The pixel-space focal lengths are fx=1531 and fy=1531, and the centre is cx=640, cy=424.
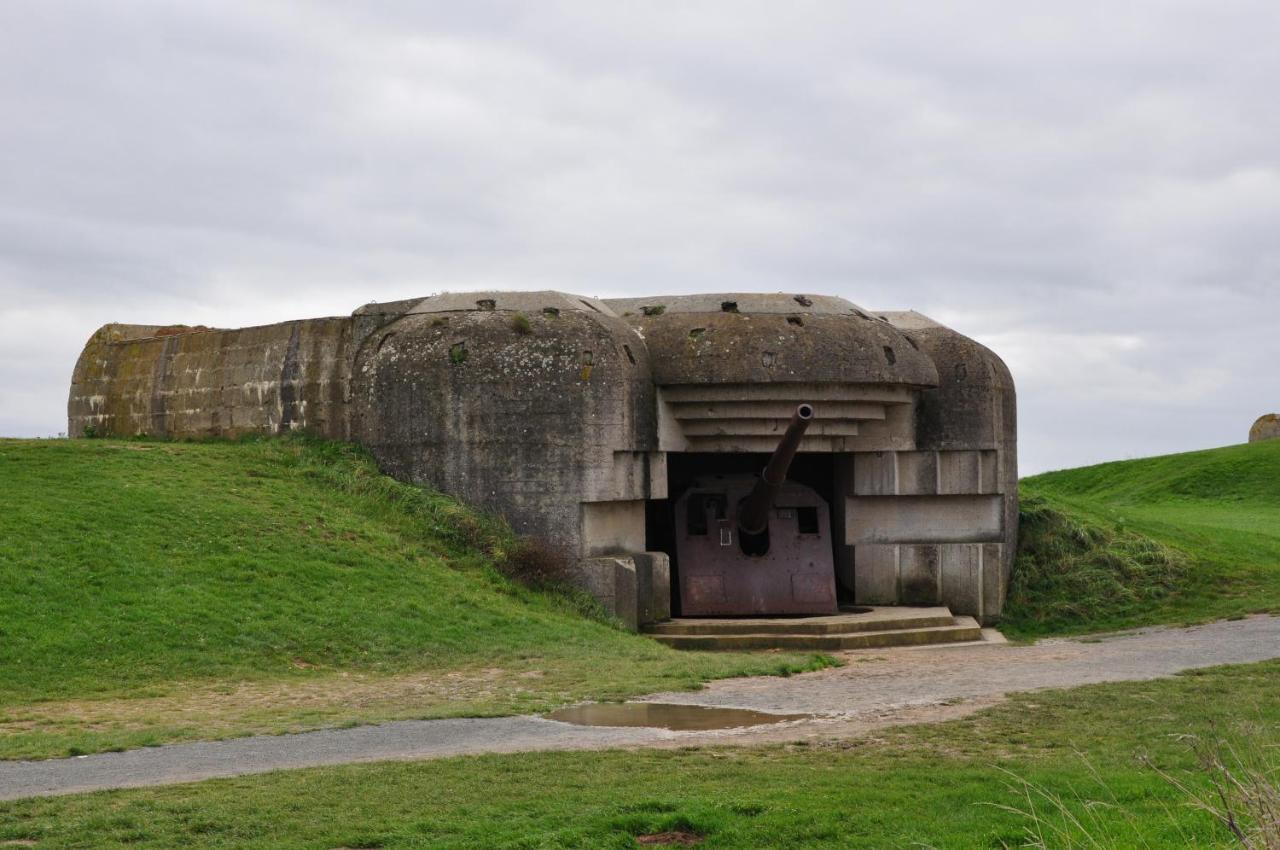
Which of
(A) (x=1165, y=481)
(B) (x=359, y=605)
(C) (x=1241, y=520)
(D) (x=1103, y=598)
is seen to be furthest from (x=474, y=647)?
(A) (x=1165, y=481)

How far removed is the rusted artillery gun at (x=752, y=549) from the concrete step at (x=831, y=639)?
5.51ft

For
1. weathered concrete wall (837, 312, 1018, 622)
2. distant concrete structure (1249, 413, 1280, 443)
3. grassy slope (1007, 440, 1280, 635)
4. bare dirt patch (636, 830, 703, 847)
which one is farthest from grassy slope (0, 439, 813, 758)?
distant concrete structure (1249, 413, 1280, 443)

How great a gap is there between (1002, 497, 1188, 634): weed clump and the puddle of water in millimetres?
9489

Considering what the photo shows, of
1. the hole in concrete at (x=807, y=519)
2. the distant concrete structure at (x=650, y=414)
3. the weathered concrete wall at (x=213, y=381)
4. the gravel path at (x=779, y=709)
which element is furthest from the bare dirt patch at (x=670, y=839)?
the weathered concrete wall at (x=213, y=381)

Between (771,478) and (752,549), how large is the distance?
2004mm

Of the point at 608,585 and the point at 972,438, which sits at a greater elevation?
the point at 972,438

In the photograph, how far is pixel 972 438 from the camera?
20422 mm

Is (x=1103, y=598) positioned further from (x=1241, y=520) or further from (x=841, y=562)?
(x=1241, y=520)

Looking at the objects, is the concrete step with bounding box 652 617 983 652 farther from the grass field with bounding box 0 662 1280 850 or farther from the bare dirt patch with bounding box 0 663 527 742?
the grass field with bounding box 0 662 1280 850

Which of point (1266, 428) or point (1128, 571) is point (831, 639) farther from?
point (1266, 428)

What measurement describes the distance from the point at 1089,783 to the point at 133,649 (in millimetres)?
8624

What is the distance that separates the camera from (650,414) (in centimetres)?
1912

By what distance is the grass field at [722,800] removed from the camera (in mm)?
6969

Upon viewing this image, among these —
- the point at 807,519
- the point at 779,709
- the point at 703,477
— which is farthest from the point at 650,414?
the point at 779,709
